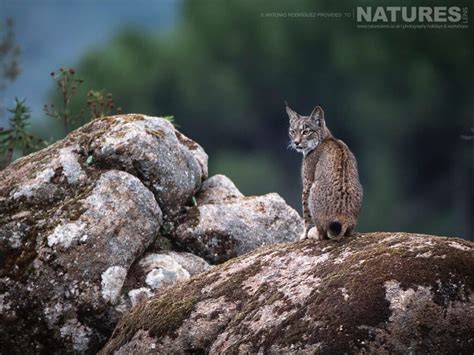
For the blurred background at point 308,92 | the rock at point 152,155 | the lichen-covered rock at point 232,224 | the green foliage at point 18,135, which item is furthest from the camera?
the blurred background at point 308,92

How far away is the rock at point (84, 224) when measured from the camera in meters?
11.8

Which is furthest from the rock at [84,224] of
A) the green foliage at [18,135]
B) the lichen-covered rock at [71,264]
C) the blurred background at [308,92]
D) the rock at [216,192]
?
the blurred background at [308,92]

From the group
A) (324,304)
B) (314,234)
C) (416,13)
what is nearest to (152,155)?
(314,234)

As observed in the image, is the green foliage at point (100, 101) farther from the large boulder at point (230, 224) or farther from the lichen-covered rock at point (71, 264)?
the lichen-covered rock at point (71, 264)

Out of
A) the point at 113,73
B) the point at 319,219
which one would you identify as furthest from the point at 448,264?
the point at 113,73

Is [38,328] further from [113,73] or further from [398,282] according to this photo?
[113,73]

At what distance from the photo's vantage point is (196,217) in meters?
13.2

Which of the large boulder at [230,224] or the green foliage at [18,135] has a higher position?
the green foliage at [18,135]

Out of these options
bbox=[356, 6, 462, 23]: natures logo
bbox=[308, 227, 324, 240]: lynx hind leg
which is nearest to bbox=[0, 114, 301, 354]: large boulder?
bbox=[308, 227, 324, 240]: lynx hind leg

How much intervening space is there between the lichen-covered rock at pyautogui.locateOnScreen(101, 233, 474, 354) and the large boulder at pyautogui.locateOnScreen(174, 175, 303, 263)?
1.77 metres

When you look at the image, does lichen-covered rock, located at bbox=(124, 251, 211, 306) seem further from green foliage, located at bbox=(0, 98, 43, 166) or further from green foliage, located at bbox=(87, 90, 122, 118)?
green foliage, located at bbox=(0, 98, 43, 166)

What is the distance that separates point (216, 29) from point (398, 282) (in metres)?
55.2

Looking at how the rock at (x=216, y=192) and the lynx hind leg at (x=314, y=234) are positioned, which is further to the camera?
the rock at (x=216, y=192)

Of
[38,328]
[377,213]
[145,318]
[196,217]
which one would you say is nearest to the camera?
[145,318]
